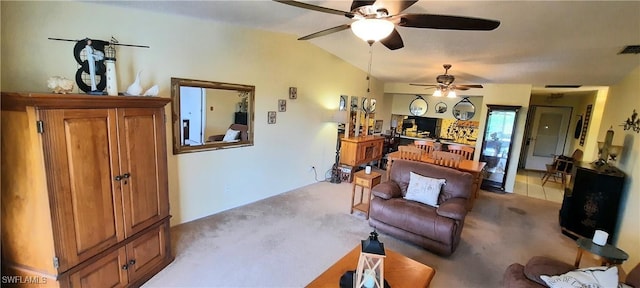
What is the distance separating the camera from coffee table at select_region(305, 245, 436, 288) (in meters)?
1.88

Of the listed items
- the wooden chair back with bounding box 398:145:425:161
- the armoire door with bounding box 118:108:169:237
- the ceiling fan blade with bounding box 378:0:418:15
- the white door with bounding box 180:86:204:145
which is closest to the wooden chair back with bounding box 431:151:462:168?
the wooden chair back with bounding box 398:145:425:161

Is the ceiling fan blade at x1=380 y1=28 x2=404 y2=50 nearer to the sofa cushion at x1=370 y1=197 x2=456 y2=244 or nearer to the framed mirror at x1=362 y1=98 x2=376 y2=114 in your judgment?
the sofa cushion at x1=370 y1=197 x2=456 y2=244

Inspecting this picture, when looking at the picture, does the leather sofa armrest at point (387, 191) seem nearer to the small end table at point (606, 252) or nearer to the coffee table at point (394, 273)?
the coffee table at point (394, 273)

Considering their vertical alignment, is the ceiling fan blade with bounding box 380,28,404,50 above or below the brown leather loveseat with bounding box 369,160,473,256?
above

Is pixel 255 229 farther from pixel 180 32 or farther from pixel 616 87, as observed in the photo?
pixel 616 87

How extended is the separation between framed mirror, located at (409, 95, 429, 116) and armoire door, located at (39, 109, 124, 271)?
22.0ft

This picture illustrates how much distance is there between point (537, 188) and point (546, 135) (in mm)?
2585

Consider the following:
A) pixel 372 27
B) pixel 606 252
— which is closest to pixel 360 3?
pixel 372 27

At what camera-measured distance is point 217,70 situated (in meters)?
3.48

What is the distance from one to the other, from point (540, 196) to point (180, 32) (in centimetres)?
682

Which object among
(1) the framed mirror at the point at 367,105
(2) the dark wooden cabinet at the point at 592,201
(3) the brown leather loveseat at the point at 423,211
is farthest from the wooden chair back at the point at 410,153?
(2) the dark wooden cabinet at the point at 592,201

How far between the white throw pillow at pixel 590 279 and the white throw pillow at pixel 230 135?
3.57m

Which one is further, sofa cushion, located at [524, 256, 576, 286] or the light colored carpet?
the light colored carpet

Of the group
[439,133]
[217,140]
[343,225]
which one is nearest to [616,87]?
[439,133]
